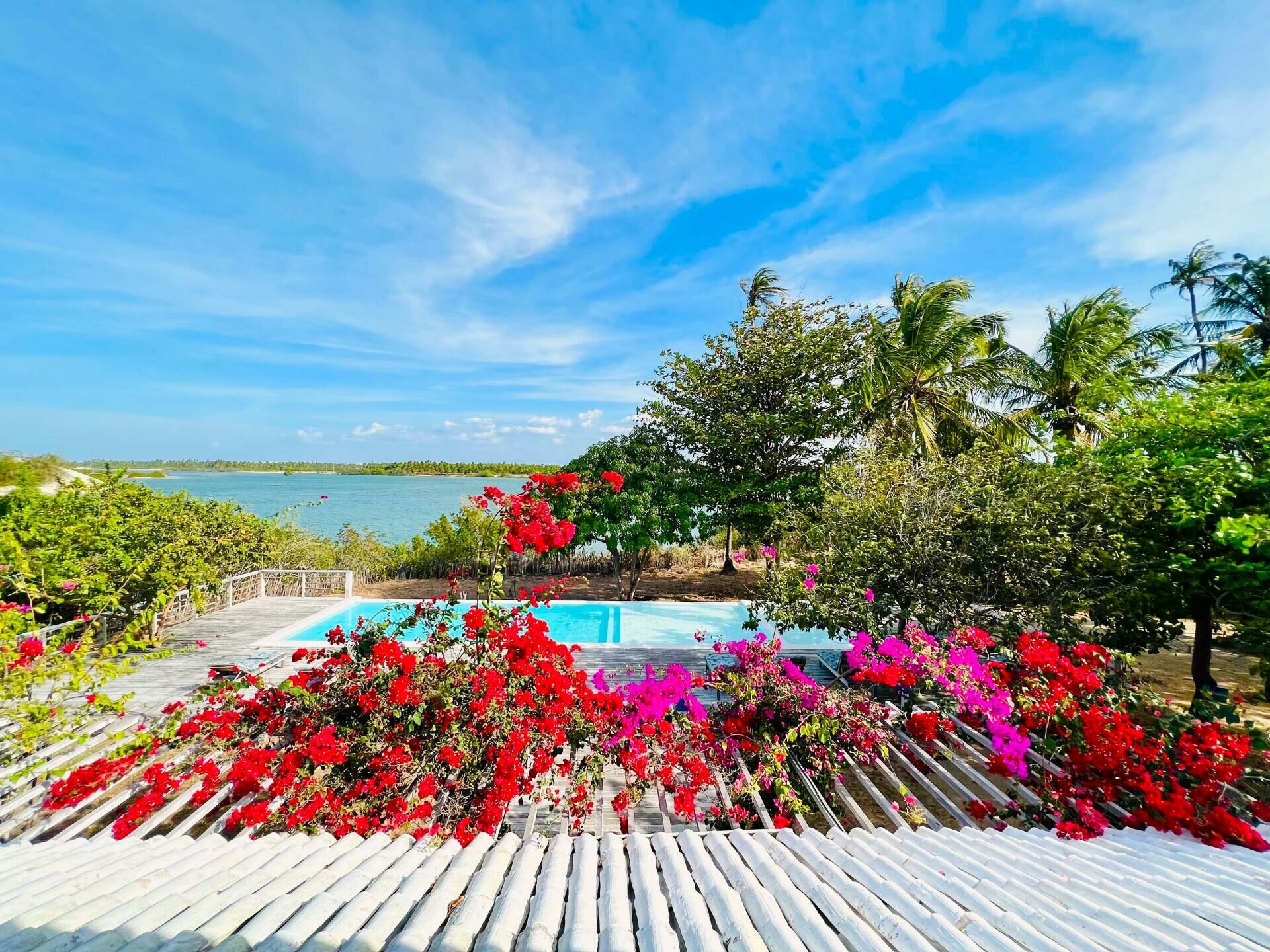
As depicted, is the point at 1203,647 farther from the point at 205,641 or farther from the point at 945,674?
the point at 205,641

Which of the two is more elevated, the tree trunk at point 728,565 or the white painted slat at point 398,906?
the white painted slat at point 398,906

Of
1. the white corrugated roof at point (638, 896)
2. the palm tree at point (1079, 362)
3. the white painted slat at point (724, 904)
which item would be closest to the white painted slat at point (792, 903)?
the white corrugated roof at point (638, 896)

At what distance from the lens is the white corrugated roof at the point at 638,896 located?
4.73 feet

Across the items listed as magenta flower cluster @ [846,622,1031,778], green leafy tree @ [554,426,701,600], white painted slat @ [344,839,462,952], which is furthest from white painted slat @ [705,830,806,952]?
green leafy tree @ [554,426,701,600]

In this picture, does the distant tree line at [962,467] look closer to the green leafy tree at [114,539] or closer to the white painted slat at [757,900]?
the white painted slat at [757,900]

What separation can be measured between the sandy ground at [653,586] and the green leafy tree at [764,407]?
7.62 feet

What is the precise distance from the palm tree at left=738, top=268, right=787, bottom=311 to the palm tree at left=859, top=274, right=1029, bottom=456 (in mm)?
3556

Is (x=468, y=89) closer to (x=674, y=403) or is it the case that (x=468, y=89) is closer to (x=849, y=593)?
(x=674, y=403)

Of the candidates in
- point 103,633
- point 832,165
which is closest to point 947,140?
point 832,165

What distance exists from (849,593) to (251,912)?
17.4ft

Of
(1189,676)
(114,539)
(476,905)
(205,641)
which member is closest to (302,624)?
(205,641)

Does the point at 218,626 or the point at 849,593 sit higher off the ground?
the point at 849,593

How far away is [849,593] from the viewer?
5.46 meters

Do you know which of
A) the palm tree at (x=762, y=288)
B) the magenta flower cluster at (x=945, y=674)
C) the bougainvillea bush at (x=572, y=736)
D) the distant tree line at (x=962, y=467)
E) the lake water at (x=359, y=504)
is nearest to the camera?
the bougainvillea bush at (x=572, y=736)
